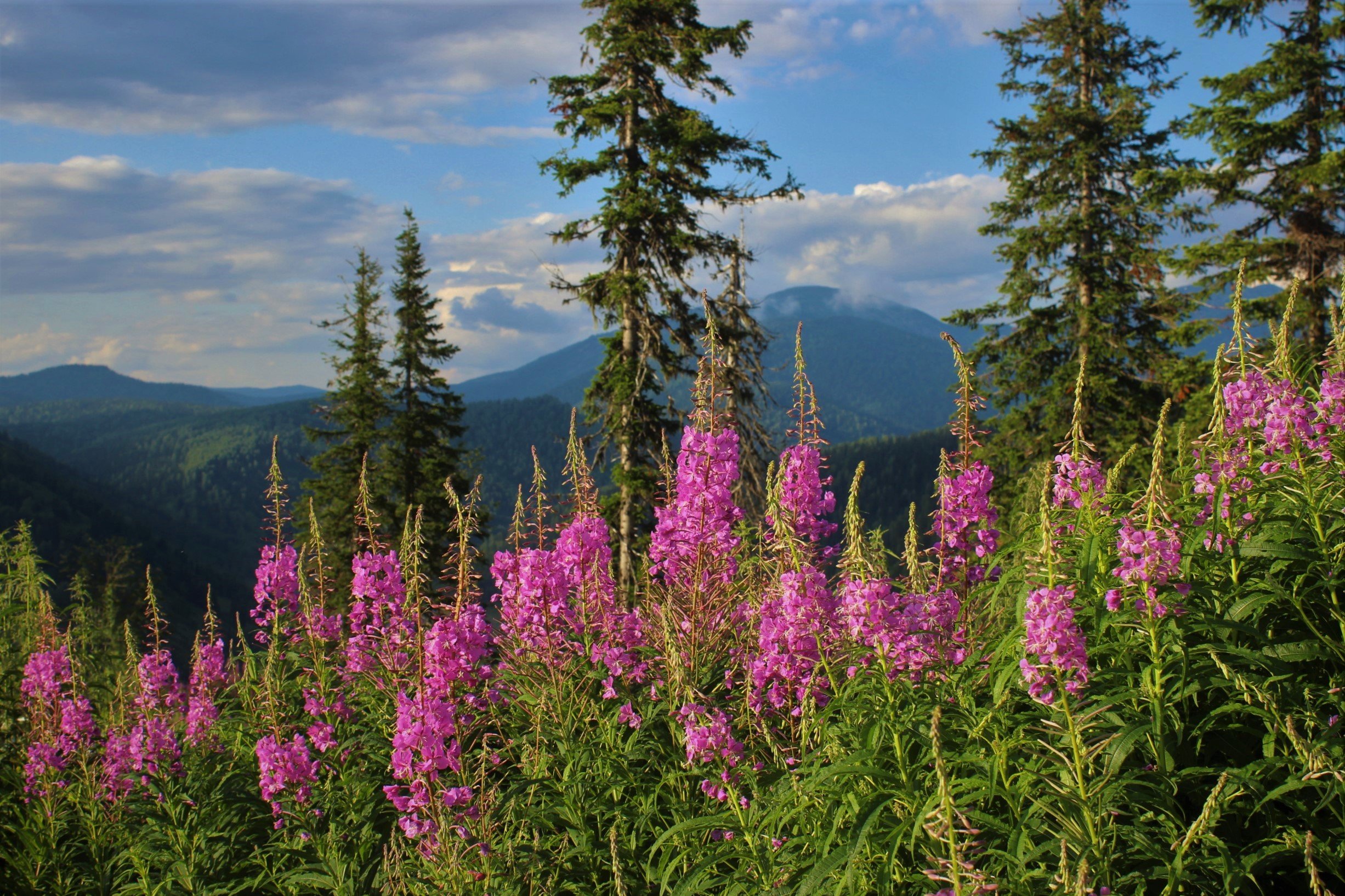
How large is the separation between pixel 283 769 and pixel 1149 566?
4233 millimetres

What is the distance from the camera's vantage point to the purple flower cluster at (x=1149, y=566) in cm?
251

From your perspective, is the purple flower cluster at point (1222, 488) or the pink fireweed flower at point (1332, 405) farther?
the pink fireweed flower at point (1332, 405)

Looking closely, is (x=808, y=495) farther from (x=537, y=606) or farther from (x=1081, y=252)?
(x=1081, y=252)

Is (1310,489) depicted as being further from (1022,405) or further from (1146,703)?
(1022,405)

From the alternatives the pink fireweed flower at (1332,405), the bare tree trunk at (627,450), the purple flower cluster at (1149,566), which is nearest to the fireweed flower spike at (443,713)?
the purple flower cluster at (1149,566)

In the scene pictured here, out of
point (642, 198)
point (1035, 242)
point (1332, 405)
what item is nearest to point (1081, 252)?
point (1035, 242)

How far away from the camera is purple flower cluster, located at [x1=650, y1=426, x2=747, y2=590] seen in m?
4.26

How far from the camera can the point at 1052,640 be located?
2.29m

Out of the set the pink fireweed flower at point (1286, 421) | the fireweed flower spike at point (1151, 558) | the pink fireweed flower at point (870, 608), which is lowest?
the pink fireweed flower at point (870, 608)

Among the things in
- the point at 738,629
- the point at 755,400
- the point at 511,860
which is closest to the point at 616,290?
the point at 755,400

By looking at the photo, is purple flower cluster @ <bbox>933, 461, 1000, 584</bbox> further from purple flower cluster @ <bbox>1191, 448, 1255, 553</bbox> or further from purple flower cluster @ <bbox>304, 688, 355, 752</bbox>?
purple flower cluster @ <bbox>304, 688, 355, 752</bbox>

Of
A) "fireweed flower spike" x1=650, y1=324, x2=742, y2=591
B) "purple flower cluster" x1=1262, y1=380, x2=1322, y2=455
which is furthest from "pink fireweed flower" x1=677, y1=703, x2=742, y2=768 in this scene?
"purple flower cluster" x1=1262, y1=380, x2=1322, y2=455

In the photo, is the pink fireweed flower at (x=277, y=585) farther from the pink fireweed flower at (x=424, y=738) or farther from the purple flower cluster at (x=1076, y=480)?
the purple flower cluster at (x=1076, y=480)

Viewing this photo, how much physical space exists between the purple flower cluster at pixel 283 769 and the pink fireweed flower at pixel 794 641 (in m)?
2.56
